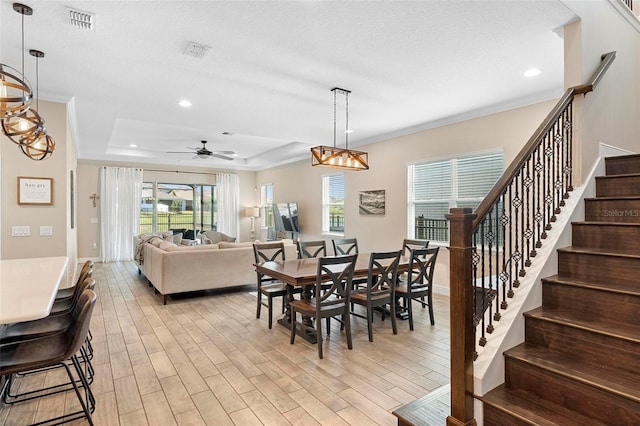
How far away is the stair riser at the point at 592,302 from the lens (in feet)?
6.16

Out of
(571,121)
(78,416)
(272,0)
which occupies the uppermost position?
(272,0)

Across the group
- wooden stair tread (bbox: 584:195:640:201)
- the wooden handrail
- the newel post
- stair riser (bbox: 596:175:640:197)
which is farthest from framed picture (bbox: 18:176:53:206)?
stair riser (bbox: 596:175:640:197)

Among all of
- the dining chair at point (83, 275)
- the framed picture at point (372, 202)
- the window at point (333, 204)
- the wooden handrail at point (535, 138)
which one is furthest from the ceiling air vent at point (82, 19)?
the window at point (333, 204)

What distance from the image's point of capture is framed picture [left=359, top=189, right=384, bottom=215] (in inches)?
259

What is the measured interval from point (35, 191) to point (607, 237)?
19.3ft

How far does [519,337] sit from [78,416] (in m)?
2.88

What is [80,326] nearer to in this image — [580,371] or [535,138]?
[580,371]

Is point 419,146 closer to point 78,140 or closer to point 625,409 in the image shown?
point 625,409

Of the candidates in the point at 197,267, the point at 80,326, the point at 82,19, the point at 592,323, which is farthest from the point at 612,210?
the point at 197,267

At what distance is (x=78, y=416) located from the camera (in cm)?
224

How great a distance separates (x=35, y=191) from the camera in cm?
421

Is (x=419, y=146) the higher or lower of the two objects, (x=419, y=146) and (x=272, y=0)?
the lower

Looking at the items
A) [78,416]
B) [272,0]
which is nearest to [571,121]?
[272,0]

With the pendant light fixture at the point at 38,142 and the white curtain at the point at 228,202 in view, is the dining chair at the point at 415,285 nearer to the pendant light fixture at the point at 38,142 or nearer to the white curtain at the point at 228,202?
the pendant light fixture at the point at 38,142
